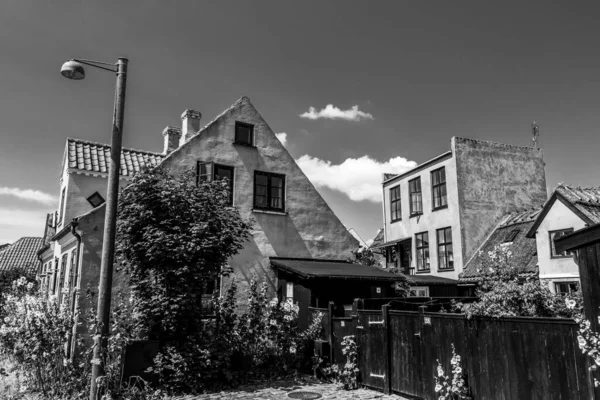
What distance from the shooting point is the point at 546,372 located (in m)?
6.82

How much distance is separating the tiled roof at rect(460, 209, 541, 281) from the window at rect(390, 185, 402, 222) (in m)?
6.66

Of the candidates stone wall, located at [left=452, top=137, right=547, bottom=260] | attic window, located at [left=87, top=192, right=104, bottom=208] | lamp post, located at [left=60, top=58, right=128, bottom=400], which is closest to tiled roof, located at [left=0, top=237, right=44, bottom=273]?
attic window, located at [left=87, top=192, right=104, bottom=208]

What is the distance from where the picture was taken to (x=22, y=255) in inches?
1309

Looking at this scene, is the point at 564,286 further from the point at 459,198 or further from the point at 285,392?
the point at 285,392

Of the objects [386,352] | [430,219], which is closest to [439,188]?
[430,219]

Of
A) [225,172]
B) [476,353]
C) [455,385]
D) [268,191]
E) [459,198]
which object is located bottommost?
[455,385]

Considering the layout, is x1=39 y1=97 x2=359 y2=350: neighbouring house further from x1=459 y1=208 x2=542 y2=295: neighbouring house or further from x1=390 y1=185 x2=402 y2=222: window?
x1=390 y1=185 x2=402 y2=222: window

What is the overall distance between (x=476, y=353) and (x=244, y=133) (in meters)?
11.8

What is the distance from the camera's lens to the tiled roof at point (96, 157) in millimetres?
16375

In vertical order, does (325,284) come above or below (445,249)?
below

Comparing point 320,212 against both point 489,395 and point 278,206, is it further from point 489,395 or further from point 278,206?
point 489,395

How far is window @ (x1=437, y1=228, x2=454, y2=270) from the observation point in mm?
26391

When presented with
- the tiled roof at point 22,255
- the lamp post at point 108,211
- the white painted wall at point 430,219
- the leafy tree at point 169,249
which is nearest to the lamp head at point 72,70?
the lamp post at point 108,211

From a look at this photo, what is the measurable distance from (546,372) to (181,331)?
7668 mm
